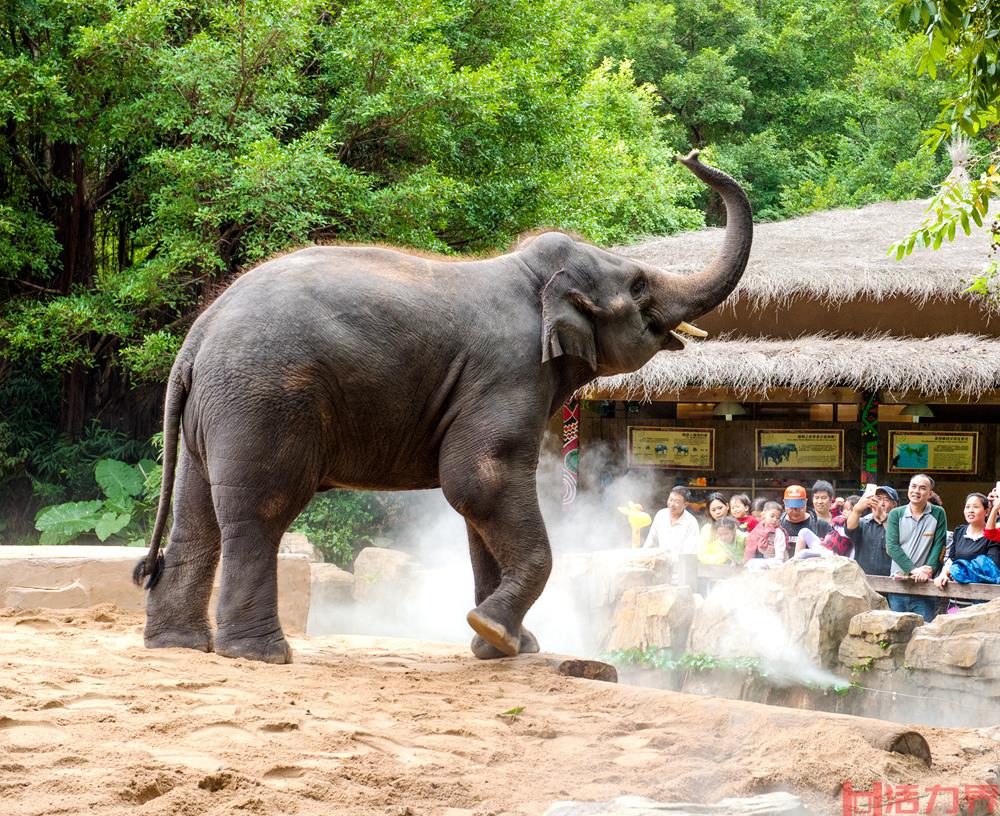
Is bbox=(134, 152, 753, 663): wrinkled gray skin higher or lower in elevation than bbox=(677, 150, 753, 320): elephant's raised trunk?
Answer: lower

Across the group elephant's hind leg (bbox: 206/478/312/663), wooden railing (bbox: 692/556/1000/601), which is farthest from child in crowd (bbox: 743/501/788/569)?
elephant's hind leg (bbox: 206/478/312/663)

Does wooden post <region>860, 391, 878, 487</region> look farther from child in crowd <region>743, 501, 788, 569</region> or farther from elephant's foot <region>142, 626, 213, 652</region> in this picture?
elephant's foot <region>142, 626, 213, 652</region>

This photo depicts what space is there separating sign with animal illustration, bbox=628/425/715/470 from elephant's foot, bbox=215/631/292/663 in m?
10.5

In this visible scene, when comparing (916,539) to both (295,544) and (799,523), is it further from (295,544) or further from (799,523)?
(295,544)

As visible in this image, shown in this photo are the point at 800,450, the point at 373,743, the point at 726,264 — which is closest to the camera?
the point at 373,743

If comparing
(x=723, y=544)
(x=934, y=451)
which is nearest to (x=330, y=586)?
(x=723, y=544)

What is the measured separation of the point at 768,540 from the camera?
1001 centimetres

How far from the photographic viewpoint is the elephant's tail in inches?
210

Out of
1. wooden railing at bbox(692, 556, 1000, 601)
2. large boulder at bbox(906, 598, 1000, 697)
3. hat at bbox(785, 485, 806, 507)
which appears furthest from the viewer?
hat at bbox(785, 485, 806, 507)

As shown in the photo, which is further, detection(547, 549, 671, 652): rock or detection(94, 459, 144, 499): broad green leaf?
detection(94, 459, 144, 499): broad green leaf

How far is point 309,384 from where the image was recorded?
504 cm

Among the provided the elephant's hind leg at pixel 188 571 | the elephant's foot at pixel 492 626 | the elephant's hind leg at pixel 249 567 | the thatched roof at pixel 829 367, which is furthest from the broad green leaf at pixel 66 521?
the elephant's foot at pixel 492 626

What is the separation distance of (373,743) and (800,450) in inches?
477

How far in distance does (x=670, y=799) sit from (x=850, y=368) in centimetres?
1007
